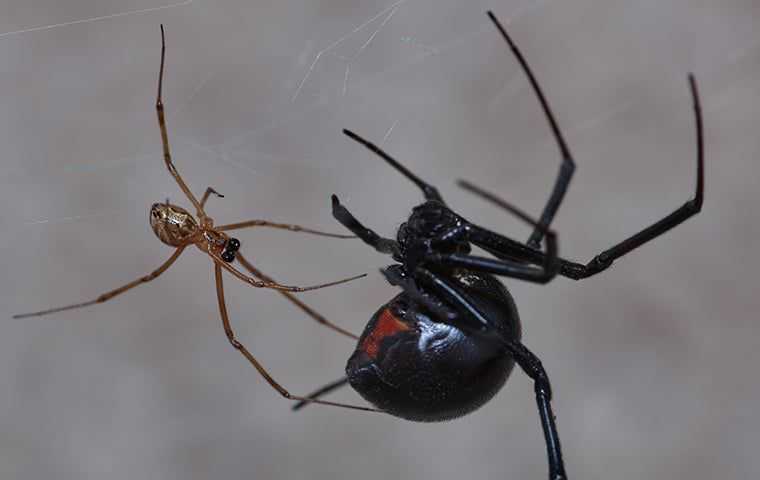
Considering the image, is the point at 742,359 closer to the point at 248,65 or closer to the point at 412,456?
the point at 412,456

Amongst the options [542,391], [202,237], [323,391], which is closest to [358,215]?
[202,237]

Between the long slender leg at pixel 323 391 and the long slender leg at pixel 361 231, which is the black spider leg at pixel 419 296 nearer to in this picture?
the long slender leg at pixel 361 231

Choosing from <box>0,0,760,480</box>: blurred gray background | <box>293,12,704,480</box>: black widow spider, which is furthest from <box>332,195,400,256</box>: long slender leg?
<box>0,0,760,480</box>: blurred gray background

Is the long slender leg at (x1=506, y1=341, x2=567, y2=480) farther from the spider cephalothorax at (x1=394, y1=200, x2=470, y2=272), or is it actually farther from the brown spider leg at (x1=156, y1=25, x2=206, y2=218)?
the brown spider leg at (x1=156, y1=25, x2=206, y2=218)

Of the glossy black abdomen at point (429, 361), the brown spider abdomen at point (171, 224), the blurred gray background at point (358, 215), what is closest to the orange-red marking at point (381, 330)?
the glossy black abdomen at point (429, 361)

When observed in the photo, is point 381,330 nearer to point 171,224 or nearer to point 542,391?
point 542,391

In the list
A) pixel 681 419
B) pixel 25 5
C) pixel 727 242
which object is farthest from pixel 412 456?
pixel 25 5
